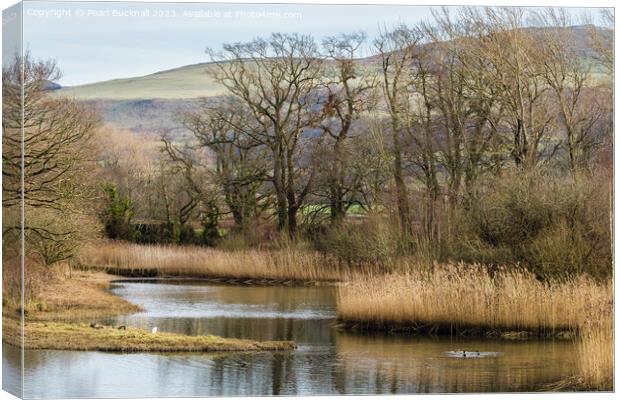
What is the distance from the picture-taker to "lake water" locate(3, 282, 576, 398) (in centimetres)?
1305

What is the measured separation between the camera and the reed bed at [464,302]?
16.0 m

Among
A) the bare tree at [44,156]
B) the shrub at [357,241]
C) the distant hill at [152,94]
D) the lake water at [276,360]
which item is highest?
the distant hill at [152,94]

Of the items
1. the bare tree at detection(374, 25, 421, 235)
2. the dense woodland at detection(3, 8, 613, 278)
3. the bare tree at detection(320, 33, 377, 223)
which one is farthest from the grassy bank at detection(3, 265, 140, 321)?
the bare tree at detection(374, 25, 421, 235)

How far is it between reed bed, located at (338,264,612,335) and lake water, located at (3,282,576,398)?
1.18 feet

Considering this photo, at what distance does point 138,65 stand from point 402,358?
4.37 metres

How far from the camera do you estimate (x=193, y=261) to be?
1516 centimetres

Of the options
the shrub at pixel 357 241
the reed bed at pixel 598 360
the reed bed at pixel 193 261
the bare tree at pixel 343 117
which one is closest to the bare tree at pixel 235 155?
the reed bed at pixel 193 261

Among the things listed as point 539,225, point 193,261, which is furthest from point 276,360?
point 539,225

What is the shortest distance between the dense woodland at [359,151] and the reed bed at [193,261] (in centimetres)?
17

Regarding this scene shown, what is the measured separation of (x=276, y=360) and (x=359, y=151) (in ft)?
9.23

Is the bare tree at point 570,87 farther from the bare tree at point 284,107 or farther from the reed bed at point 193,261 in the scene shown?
the reed bed at point 193,261

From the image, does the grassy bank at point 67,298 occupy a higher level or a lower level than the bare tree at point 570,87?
lower

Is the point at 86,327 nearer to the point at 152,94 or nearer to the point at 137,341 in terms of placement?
the point at 137,341

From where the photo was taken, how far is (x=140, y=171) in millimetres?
14438
